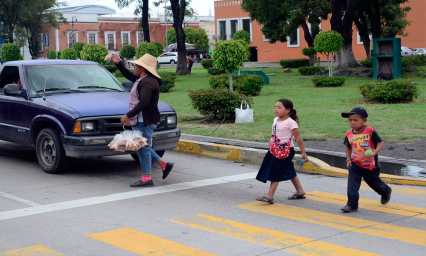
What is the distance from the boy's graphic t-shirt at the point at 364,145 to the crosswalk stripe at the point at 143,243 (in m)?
2.28

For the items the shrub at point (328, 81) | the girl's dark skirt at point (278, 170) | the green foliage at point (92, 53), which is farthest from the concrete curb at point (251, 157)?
the green foliage at point (92, 53)

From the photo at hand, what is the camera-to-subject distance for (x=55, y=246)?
4996 millimetres

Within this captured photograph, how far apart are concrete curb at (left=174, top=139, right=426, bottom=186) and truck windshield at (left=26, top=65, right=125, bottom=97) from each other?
186 centimetres

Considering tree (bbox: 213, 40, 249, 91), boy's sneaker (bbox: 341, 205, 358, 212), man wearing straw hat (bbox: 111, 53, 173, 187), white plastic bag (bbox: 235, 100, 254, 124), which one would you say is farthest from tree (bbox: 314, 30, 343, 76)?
boy's sneaker (bbox: 341, 205, 358, 212)

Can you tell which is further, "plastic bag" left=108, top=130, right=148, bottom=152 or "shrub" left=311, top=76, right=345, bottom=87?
"shrub" left=311, top=76, right=345, bottom=87

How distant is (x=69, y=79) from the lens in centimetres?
906

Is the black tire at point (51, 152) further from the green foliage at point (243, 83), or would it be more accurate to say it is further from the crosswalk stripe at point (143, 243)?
the green foliage at point (243, 83)

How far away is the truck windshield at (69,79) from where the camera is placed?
8.88 m

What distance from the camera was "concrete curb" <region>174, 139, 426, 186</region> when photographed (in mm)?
7715

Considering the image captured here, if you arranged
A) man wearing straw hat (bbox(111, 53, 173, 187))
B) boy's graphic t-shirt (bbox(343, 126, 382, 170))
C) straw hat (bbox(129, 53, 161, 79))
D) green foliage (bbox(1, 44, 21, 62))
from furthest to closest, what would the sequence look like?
green foliage (bbox(1, 44, 21, 62)) → straw hat (bbox(129, 53, 161, 79)) → man wearing straw hat (bbox(111, 53, 173, 187)) → boy's graphic t-shirt (bbox(343, 126, 382, 170))

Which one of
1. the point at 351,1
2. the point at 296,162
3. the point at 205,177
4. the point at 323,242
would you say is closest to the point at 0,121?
the point at 205,177

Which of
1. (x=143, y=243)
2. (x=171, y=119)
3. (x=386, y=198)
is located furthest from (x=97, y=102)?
(x=386, y=198)

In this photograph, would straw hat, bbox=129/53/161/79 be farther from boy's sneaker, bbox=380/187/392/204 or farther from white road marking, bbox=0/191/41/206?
boy's sneaker, bbox=380/187/392/204

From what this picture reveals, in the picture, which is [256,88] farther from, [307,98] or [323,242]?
[323,242]
